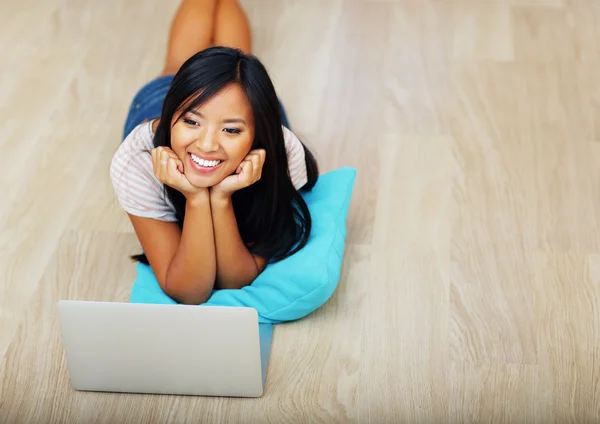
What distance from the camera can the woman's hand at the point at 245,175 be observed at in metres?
1.49

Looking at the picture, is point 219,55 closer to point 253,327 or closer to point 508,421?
point 253,327

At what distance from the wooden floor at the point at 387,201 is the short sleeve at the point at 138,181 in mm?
225

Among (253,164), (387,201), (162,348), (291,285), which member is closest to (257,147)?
(253,164)

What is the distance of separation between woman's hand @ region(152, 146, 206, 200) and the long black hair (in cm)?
5

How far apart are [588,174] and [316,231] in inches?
27.3

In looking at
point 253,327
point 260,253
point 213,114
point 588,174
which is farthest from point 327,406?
point 588,174

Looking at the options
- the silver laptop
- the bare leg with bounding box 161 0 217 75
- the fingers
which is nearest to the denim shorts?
the bare leg with bounding box 161 0 217 75

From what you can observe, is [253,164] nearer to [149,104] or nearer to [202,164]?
[202,164]

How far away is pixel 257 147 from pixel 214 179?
100mm

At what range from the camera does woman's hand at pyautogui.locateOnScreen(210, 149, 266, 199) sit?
58.8 inches

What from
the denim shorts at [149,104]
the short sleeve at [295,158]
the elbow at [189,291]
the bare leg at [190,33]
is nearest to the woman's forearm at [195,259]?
the elbow at [189,291]

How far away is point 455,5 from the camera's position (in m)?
2.60

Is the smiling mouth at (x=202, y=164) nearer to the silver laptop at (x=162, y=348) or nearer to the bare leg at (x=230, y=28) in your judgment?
the silver laptop at (x=162, y=348)

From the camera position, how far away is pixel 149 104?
1.91m
